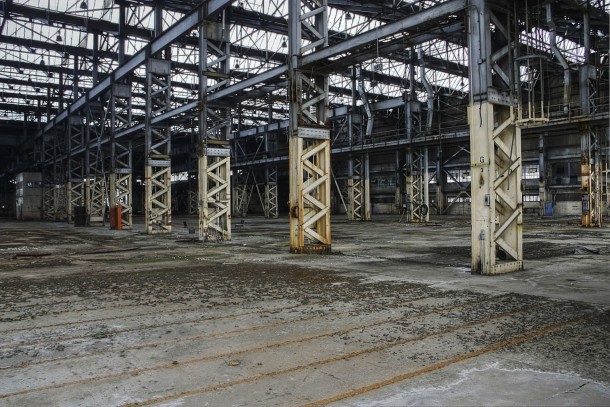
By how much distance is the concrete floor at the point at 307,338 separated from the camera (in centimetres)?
316

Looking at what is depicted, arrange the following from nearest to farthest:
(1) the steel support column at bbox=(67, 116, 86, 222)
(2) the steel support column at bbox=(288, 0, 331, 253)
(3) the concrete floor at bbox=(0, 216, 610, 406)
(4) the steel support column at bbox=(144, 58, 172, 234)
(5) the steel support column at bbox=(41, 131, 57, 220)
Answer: (3) the concrete floor at bbox=(0, 216, 610, 406), (2) the steel support column at bbox=(288, 0, 331, 253), (4) the steel support column at bbox=(144, 58, 172, 234), (1) the steel support column at bbox=(67, 116, 86, 222), (5) the steel support column at bbox=(41, 131, 57, 220)

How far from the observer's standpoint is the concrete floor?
3.16 metres

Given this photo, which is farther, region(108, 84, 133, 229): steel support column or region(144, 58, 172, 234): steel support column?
region(108, 84, 133, 229): steel support column

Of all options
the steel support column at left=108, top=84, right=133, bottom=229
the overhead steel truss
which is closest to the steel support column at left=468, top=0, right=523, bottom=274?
the overhead steel truss

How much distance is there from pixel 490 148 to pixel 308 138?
5.26 meters

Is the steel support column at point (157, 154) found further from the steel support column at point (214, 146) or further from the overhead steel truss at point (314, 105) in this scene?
the steel support column at point (214, 146)

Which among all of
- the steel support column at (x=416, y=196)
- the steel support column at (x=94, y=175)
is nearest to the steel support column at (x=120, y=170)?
Answer: the steel support column at (x=94, y=175)

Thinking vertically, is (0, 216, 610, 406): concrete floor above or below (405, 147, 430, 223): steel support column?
below

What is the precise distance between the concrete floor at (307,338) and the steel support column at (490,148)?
22.1 inches

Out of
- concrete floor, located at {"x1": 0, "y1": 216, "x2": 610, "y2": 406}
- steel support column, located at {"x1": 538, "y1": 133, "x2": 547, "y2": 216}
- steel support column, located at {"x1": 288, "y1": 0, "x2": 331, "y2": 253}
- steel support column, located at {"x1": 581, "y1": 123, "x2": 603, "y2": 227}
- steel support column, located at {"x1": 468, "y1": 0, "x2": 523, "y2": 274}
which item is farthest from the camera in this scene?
steel support column, located at {"x1": 538, "y1": 133, "x2": 547, "y2": 216}

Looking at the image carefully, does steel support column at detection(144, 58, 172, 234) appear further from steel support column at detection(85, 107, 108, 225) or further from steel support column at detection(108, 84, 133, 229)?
steel support column at detection(85, 107, 108, 225)

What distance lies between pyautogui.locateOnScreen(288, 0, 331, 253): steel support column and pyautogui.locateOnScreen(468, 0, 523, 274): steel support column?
185 inches

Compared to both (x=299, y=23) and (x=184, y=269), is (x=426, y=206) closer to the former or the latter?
(x=299, y=23)

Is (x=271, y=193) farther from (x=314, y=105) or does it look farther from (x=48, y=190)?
(x=314, y=105)
